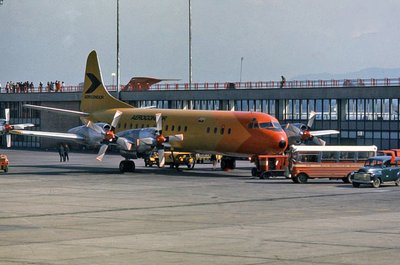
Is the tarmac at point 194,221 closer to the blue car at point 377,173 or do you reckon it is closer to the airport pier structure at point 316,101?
the blue car at point 377,173

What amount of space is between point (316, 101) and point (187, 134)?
2844 centimetres

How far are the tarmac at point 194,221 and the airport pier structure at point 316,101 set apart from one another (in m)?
18.8

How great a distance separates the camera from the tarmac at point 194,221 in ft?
96.4

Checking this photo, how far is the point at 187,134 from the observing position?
70.1 m

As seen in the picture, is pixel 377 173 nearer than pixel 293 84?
Yes

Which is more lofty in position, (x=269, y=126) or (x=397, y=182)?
(x=269, y=126)

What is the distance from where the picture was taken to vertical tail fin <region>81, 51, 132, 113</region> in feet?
266

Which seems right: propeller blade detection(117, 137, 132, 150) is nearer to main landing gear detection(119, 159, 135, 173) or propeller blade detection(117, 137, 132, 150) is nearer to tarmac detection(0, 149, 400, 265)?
main landing gear detection(119, 159, 135, 173)

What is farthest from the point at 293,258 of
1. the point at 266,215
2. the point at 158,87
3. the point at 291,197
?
the point at 158,87

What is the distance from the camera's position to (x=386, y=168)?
57719mm

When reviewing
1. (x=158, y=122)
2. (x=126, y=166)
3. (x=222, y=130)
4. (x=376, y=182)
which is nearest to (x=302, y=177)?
(x=376, y=182)

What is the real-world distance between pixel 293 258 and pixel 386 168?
30.5 meters

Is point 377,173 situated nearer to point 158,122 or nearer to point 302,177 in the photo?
point 302,177

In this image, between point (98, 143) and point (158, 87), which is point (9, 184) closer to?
point (98, 143)
